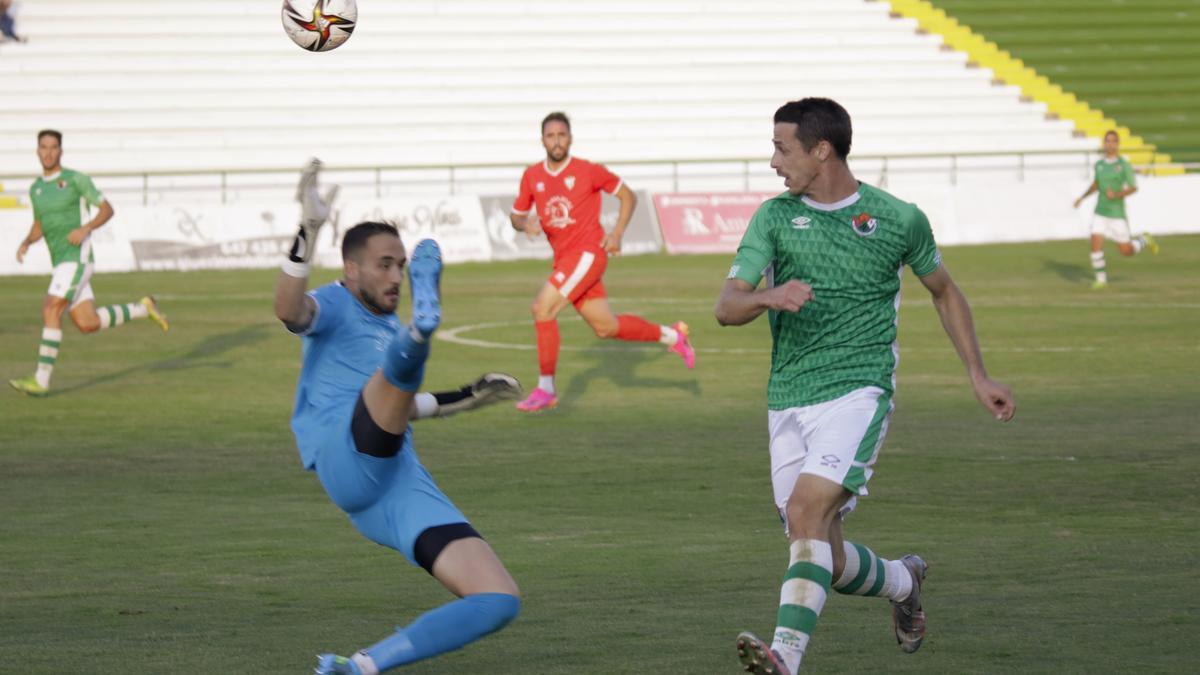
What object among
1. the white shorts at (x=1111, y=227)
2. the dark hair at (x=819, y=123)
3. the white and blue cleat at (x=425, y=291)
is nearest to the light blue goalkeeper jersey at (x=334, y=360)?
the white and blue cleat at (x=425, y=291)

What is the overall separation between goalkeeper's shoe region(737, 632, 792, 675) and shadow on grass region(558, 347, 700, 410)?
9.17 meters

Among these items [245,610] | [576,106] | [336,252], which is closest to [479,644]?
[245,610]

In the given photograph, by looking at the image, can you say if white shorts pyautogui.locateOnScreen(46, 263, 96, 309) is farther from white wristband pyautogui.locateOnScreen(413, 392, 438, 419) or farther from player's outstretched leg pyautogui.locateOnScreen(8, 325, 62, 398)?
white wristband pyautogui.locateOnScreen(413, 392, 438, 419)

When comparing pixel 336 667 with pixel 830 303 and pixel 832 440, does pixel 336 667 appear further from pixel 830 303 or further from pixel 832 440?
pixel 830 303

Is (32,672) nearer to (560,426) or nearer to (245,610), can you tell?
(245,610)

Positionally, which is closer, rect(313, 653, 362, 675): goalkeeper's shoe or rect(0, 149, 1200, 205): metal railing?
rect(313, 653, 362, 675): goalkeeper's shoe

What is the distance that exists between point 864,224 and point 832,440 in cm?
88

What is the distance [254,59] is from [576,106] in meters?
7.43

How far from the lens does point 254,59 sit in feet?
130

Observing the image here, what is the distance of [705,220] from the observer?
33844 millimetres

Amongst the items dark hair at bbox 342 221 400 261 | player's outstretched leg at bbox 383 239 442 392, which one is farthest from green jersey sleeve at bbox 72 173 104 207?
player's outstretched leg at bbox 383 239 442 392

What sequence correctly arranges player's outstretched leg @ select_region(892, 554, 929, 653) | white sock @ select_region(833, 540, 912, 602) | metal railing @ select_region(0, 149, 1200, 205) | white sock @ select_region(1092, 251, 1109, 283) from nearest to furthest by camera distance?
white sock @ select_region(833, 540, 912, 602) < player's outstretched leg @ select_region(892, 554, 929, 653) < white sock @ select_region(1092, 251, 1109, 283) < metal railing @ select_region(0, 149, 1200, 205)

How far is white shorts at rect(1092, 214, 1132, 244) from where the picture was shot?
26.5 metres

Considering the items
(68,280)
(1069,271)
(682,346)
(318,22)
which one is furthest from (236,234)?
(318,22)
